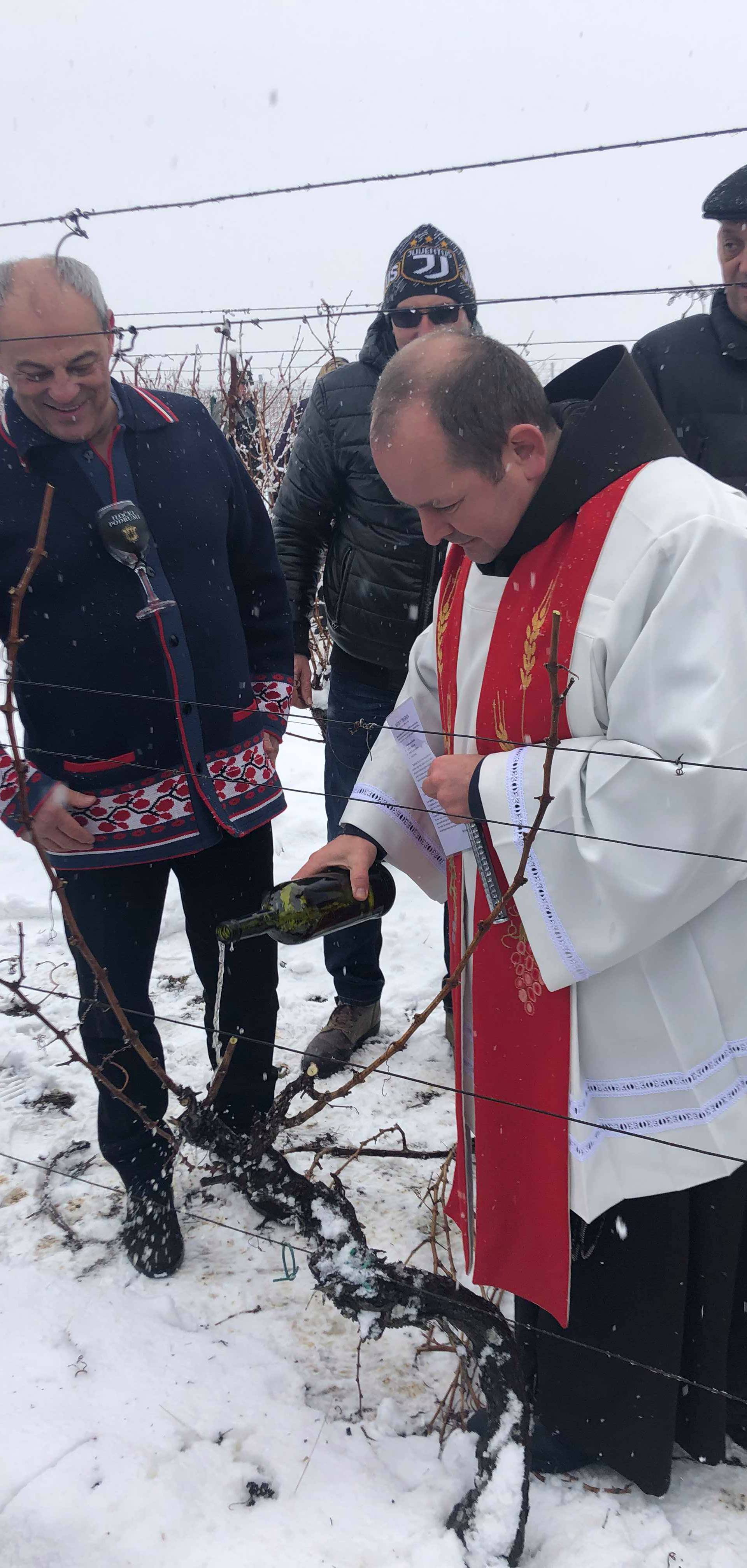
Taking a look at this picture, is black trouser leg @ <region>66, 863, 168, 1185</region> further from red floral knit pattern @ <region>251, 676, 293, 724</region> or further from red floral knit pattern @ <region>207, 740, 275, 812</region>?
red floral knit pattern @ <region>251, 676, 293, 724</region>

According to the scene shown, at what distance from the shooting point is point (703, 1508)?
5.26 ft

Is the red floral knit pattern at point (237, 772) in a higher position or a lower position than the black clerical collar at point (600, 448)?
lower

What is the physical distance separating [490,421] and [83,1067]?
7.77ft

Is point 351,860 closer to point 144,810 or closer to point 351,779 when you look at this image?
point 144,810

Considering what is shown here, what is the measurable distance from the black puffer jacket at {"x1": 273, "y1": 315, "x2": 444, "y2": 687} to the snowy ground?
1230mm

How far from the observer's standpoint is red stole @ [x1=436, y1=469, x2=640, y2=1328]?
138cm

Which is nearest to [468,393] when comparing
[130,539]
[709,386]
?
[130,539]

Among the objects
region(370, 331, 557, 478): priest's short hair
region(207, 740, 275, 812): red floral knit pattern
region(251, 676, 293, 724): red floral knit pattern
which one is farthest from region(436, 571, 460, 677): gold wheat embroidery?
region(251, 676, 293, 724): red floral knit pattern

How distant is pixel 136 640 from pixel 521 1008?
1019mm

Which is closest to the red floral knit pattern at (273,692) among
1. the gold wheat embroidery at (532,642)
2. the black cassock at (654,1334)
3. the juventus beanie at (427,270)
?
the gold wheat embroidery at (532,642)

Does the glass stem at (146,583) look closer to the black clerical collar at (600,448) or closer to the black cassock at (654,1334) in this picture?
the black clerical collar at (600,448)

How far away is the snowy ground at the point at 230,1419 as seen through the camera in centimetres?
155

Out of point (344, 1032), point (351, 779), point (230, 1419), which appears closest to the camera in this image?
point (230, 1419)

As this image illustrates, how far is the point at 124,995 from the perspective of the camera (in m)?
2.05
